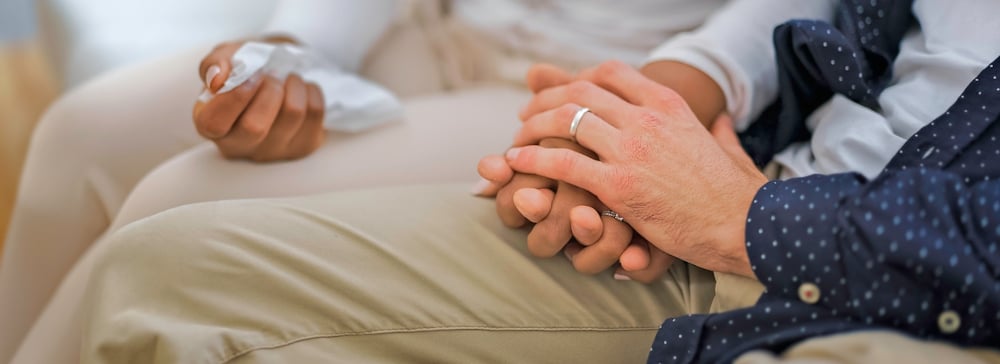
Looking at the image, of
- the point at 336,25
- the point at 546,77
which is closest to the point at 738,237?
the point at 546,77

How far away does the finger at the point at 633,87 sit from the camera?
0.67 meters

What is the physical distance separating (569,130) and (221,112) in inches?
11.3

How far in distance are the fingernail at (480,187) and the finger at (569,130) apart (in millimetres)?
43

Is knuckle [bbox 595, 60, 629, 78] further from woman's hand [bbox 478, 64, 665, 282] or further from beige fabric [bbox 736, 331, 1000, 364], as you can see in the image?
beige fabric [bbox 736, 331, 1000, 364]

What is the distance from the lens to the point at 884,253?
0.50 m

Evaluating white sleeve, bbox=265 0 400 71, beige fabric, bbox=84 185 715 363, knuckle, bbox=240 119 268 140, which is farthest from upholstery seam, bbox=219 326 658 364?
white sleeve, bbox=265 0 400 71

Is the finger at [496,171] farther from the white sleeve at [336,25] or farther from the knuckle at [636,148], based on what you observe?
the white sleeve at [336,25]

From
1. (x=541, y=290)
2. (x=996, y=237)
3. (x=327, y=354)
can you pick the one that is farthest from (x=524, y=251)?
(x=996, y=237)

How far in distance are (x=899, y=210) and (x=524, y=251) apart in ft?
0.86

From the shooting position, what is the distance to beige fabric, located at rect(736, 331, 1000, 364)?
465mm

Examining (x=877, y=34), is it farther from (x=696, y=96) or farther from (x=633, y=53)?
(x=633, y=53)

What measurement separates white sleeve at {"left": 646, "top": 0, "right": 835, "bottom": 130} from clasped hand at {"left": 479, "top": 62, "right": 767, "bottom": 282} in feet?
0.27

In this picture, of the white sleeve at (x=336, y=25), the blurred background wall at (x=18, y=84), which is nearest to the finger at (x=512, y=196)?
the white sleeve at (x=336, y=25)

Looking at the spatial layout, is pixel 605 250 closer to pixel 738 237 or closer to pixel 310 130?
pixel 738 237
